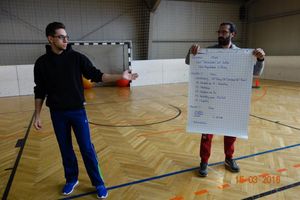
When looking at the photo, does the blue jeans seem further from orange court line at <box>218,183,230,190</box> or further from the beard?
the beard

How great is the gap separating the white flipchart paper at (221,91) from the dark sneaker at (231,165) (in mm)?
487

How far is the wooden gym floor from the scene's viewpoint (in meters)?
2.55

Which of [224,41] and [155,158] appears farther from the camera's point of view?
[155,158]

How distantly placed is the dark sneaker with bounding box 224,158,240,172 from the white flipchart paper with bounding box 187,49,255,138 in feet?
1.60

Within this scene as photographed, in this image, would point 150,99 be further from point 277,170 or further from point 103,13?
point 103,13

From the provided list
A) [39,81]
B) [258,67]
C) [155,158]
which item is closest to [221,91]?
[258,67]

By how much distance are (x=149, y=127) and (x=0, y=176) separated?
2484 mm

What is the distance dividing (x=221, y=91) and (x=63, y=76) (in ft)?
5.15

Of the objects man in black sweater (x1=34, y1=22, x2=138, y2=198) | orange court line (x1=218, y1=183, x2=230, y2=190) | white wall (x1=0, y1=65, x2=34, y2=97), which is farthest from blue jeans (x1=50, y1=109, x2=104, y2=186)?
white wall (x1=0, y1=65, x2=34, y2=97)

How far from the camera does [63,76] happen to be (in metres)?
2.17

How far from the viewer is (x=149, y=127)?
4652mm

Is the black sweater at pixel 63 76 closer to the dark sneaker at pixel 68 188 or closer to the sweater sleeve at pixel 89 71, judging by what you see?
the sweater sleeve at pixel 89 71
